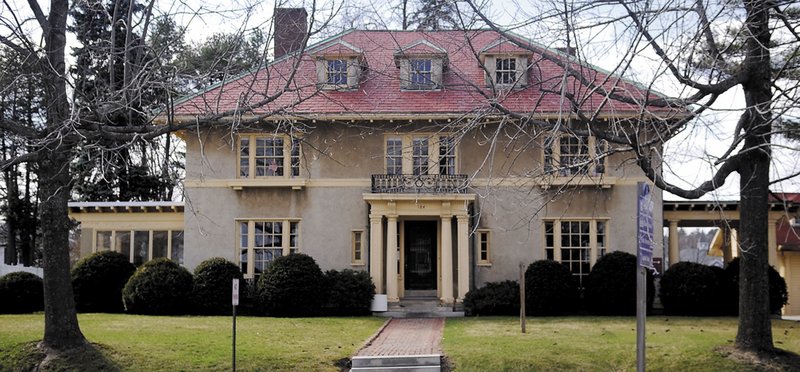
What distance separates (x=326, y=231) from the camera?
2547 cm

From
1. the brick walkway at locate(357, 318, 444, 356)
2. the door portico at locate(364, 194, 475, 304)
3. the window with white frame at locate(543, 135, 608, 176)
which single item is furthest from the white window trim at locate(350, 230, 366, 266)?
the window with white frame at locate(543, 135, 608, 176)

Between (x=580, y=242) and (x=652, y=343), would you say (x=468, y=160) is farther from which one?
(x=652, y=343)

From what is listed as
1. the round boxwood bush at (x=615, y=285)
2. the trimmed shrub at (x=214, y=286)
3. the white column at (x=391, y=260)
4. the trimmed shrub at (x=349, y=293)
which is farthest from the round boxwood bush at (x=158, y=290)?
the round boxwood bush at (x=615, y=285)

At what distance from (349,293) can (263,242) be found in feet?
12.9

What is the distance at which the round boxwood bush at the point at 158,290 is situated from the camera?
22719 millimetres

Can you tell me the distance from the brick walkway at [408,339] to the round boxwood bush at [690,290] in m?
6.65

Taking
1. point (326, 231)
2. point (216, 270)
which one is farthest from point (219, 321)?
point (326, 231)

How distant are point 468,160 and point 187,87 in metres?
11.7

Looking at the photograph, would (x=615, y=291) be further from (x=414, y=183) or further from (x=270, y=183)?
(x=270, y=183)

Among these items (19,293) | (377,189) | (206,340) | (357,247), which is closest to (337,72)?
(206,340)

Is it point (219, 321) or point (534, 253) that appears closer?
point (219, 321)

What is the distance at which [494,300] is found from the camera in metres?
23.1

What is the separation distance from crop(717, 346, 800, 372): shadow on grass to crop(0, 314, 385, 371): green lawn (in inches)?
283

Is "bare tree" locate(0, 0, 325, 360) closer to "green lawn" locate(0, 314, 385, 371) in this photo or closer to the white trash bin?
"green lawn" locate(0, 314, 385, 371)
